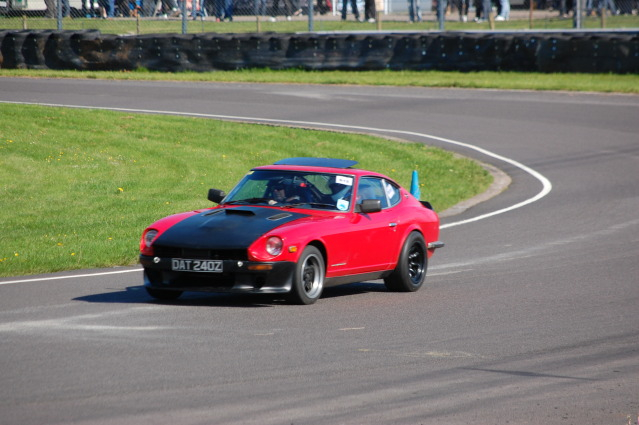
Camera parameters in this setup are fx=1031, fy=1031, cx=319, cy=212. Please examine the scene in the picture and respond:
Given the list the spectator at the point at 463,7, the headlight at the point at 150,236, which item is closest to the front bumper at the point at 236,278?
the headlight at the point at 150,236

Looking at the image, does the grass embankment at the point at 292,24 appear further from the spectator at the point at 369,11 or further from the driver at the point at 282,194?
the driver at the point at 282,194

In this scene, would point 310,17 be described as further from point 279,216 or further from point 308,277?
point 308,277

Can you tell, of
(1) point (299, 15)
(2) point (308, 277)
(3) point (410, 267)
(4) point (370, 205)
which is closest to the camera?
(2) point (308, 277)

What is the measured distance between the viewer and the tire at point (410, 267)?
34.5 ft

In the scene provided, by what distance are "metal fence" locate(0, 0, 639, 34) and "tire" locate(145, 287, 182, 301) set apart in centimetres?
2457

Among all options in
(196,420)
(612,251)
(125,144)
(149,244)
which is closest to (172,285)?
(149,244)

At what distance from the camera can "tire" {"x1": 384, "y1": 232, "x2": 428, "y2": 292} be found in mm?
10516

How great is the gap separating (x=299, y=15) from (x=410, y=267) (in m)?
25.4

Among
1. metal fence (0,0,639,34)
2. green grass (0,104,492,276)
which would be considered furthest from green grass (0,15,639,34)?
green grass (0,104,492,276)

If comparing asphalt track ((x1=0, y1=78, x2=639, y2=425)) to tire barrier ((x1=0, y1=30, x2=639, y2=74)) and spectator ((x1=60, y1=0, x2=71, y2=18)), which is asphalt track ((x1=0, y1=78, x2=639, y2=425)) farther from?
spectator ((x1=60, y1=0, x2=71, y2=18))

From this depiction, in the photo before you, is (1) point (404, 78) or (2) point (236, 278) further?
(1) point (404, 78)

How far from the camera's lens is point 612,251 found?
12.9 meters

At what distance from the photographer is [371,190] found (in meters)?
10.6

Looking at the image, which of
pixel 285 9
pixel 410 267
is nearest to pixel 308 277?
pixel 410 267
